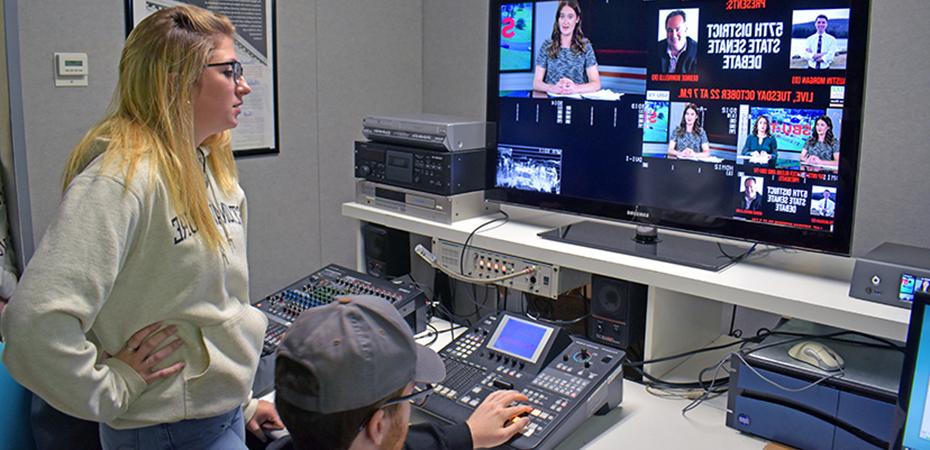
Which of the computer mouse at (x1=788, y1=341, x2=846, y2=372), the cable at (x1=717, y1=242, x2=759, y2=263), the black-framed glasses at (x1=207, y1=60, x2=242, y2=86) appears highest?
the black-framed glasses at (x1=207, y1=60, x2=242, y2=86)

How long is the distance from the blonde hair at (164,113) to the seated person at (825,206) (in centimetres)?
116

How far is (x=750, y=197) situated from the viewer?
1.71 m

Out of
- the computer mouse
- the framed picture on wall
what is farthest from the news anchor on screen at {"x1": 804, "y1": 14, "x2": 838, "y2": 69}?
the framed picture on wall

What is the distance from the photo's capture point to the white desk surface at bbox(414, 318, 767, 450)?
1.55m

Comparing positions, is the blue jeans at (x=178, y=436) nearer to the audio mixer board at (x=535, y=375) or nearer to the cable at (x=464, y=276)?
the audio mixer board at (x=535, y=375)

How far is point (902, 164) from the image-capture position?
187 centimetres

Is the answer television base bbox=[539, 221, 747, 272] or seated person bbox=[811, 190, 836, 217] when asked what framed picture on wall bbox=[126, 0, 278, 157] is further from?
seated person bbox=[811, 190, 836, 217]

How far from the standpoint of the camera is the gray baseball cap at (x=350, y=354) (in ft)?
3.45

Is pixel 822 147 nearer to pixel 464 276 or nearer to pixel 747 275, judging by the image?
pixel 747 275

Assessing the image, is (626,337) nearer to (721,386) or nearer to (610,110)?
(721,386)

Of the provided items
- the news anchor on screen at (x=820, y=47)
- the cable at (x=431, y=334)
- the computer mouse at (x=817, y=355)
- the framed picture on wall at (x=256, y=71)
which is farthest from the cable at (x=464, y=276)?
the framed picture on wall at (x=256, y=71)

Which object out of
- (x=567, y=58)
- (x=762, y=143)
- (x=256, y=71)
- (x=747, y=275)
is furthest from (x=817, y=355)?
(x=256, y=71)

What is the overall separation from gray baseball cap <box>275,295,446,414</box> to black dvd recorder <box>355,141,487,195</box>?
0.99 metres

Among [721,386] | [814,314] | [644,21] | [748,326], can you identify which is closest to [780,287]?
[814,314]
